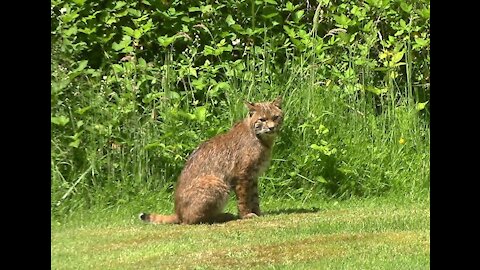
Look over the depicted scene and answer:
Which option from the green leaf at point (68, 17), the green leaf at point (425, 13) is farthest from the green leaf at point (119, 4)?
the green leaf at point (425, 13)

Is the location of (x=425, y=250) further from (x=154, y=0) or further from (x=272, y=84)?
(x=154, y=0)

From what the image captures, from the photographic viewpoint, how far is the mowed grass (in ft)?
10.8

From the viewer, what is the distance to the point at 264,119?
5.34 meters

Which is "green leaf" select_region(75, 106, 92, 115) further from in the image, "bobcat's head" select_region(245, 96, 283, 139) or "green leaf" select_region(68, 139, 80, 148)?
"bobcat's head" select_region(245, 96, 283, 139)

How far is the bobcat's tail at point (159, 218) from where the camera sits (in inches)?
188

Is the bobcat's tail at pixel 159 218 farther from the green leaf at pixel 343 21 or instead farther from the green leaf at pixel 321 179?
the green leaf at pixel 343 21

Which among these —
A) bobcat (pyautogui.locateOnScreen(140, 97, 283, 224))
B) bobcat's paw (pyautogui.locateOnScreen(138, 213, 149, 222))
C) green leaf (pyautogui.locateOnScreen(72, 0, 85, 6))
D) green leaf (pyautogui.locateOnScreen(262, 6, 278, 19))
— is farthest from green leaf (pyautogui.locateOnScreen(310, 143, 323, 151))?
green leaf (pyautogui.locateOnScreen(72, 0, 85, 6))

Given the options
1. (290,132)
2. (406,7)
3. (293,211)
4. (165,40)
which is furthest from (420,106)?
(165,40)

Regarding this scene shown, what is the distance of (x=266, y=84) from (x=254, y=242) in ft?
8.08

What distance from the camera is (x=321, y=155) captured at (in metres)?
5.84

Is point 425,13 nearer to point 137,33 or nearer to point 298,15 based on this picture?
point 298,15

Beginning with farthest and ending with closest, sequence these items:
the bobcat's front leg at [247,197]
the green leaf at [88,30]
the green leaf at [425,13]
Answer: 1. the green leaf at [425,13]
2. the green leaf at [88,30]
3. the bobcat's front leg at [247,197]
